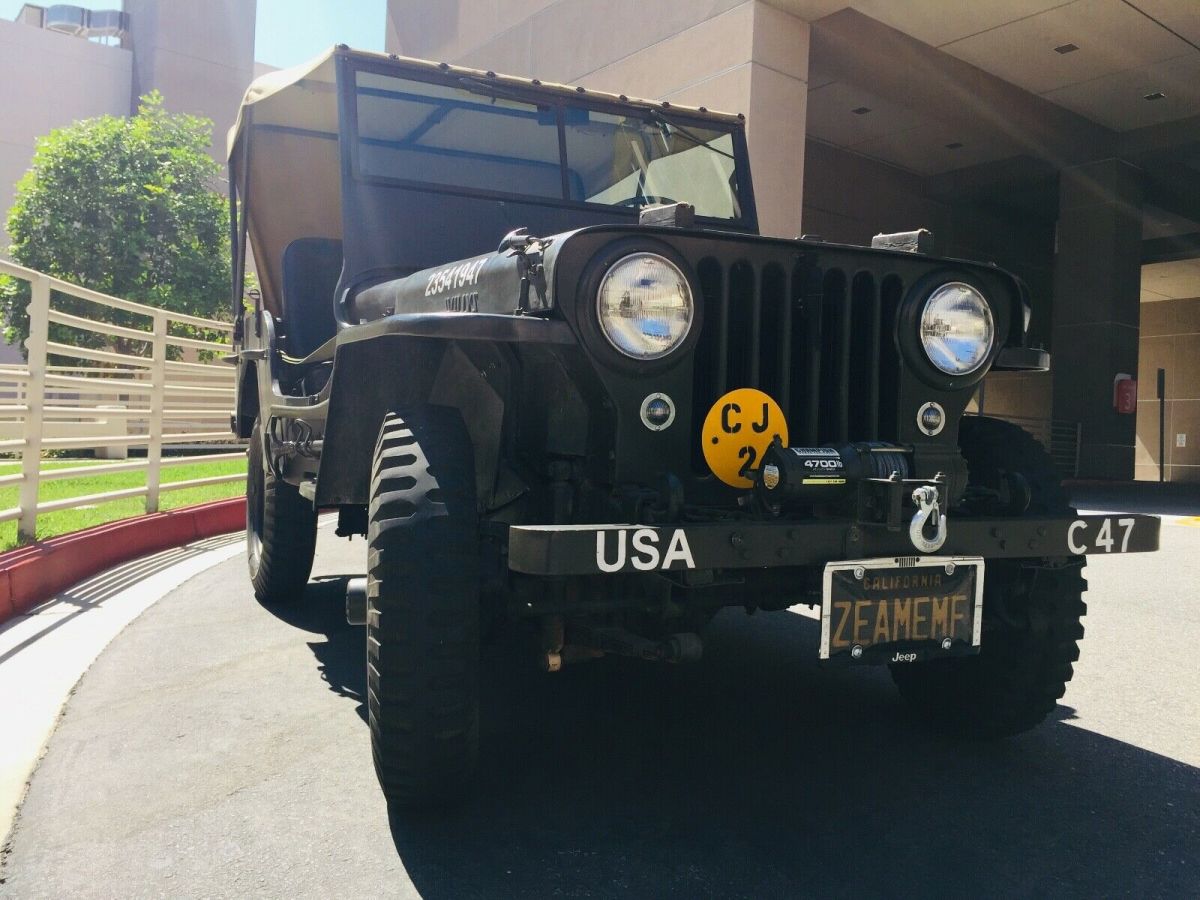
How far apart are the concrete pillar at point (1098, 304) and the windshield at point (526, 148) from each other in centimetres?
1559

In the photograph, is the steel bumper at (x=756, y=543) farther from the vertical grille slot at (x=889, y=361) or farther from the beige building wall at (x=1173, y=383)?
the beige building wall at (x=1173, y=383)

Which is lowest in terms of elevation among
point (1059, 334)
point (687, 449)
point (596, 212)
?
point (687, 449)

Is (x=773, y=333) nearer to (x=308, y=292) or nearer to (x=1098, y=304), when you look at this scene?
(x=308, y=292)

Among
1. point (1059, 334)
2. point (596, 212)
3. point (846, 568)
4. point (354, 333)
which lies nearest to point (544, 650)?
point (846, 568)

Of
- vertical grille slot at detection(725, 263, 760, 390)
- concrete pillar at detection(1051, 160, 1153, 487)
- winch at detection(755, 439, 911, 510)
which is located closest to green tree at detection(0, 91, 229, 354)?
concrete pillar at detection(1051, 160, 1153, 487)

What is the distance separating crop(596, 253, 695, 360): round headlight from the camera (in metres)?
2.55

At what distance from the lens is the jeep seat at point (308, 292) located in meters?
4.69

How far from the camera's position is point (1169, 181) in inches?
758

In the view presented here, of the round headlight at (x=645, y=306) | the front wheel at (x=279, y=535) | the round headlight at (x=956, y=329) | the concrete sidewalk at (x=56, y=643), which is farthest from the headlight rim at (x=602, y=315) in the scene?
the front wheel at (x=279, y=535)

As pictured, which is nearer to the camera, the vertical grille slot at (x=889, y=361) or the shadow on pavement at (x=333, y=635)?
the vertical grille slot at (x=889, y=361)

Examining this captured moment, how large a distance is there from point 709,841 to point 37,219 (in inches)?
955

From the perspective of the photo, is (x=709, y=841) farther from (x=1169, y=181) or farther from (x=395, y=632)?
(x=1169, y=181)

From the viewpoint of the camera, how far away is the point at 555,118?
14.0 ft

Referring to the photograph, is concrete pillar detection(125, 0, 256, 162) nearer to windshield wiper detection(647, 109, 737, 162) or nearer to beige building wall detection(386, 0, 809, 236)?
beige building wall detection(386, 0, 809, 236)
